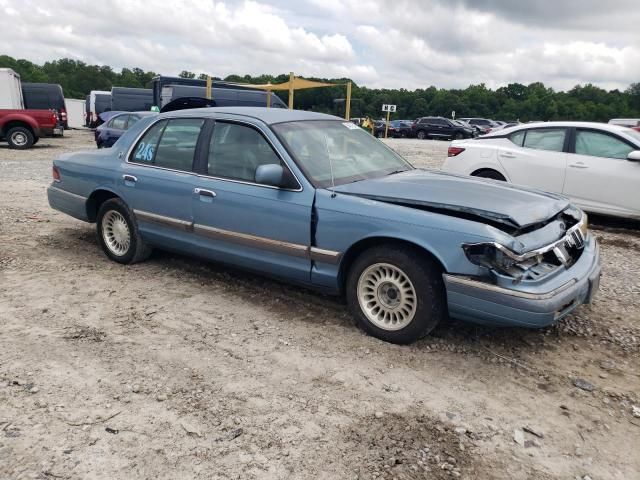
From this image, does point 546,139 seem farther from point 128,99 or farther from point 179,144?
point 128,99

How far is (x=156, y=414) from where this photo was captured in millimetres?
2951

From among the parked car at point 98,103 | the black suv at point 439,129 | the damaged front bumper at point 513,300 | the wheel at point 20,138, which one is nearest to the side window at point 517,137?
the damaged front bumper at point 513,300

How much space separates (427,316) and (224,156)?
2.19 metres

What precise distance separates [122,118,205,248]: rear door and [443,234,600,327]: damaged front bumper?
2.44 metres

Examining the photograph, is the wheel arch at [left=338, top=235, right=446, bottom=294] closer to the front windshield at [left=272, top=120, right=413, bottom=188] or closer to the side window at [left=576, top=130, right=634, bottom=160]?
the front windshield at [left=272, top=120, right=413, bottom=188]

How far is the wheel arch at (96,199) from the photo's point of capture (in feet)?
17.9

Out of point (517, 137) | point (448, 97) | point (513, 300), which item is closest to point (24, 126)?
point (517, 137)

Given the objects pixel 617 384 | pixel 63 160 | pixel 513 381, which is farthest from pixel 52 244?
A: pixel 617 384

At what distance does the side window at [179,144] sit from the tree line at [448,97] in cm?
6988

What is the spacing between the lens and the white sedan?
7250 mm

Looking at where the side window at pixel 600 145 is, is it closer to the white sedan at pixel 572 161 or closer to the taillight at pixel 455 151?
the white sedan at pixel 572 161

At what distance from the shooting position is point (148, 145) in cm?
520

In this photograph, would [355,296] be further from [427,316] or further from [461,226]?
[461,226]

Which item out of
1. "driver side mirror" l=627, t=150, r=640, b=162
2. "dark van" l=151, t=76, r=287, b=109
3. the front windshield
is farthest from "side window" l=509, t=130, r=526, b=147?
"dark van" l=151, t=76, r=287, b=109
